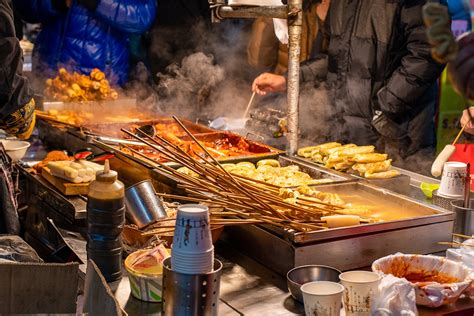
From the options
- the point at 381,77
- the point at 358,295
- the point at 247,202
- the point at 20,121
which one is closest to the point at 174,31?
the point at 381,77

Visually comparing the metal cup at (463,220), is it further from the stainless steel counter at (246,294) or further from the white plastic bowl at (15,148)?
the white plastic bowl at (15,148)

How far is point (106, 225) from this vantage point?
2.30 metres

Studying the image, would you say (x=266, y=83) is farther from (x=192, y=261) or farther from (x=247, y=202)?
(x=192, y=261)

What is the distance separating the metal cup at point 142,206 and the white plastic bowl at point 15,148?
155 cm

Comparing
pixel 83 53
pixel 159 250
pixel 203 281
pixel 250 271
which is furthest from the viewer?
pixel 83 53

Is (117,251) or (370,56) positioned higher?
(370,56)

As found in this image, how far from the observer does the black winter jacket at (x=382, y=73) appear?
4699mm

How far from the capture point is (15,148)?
397 cm

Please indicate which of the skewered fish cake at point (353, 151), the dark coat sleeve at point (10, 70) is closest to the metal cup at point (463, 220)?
the skewered fish cake at point (353, 151)

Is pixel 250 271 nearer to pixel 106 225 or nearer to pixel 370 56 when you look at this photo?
pixel 106 225

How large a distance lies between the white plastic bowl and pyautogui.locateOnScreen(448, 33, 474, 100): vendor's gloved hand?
3.16 m

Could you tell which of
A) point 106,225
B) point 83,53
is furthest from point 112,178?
point 83,53

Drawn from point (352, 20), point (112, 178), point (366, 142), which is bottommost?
point (366, 142)

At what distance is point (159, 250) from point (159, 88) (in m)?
3.68
